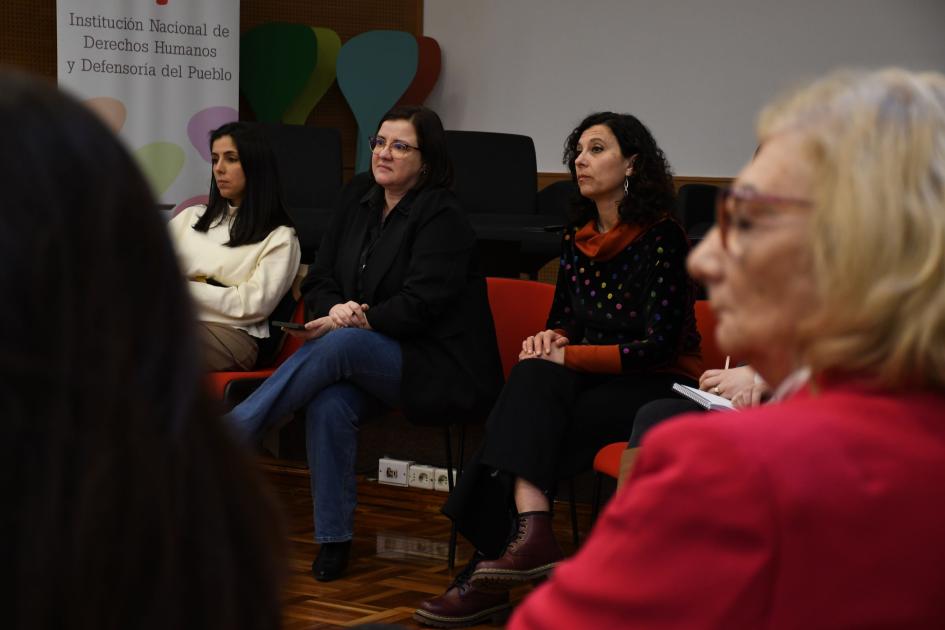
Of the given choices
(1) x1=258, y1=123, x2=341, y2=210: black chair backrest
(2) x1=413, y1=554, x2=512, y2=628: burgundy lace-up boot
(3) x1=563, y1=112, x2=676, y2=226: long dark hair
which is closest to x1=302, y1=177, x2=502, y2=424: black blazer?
(3) x1=563, y1=112, x2=676, y2=226: long dark hair

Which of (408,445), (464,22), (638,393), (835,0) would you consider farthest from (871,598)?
(464,22)

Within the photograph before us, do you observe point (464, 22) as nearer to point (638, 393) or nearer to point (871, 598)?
point (638, 393)

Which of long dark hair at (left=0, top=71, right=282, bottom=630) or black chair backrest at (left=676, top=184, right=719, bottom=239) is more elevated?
long dark hair at (left=0, top=71, right=282, bottom=630)

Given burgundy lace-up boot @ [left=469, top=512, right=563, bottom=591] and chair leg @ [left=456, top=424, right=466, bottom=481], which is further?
chair leg @ [left=456, top=424, right=466, bottom=481]

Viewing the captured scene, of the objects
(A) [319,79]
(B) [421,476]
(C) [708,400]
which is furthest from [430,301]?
(A) [319,79]

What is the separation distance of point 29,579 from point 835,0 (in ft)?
22.1

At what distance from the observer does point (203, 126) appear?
20.4ft

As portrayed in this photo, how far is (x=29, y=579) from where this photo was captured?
54 cm

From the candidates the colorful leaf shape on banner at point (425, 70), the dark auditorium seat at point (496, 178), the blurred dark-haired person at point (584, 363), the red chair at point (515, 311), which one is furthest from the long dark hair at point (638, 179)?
the colorful leaf shape on banner at point (425, 70)

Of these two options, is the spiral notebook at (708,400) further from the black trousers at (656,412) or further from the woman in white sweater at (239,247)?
the woman in white sweater at (239,247)

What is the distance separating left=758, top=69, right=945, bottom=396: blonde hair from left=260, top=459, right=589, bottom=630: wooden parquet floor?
75.8 inches

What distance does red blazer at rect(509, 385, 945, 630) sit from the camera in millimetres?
679

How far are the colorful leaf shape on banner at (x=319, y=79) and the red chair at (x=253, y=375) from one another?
3521 millimetres

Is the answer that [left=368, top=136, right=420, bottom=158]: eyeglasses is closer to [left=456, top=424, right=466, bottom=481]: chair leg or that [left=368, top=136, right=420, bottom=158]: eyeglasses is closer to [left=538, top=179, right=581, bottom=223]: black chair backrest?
[left=456, top=424, right=466, bottom=481]: chair leg
